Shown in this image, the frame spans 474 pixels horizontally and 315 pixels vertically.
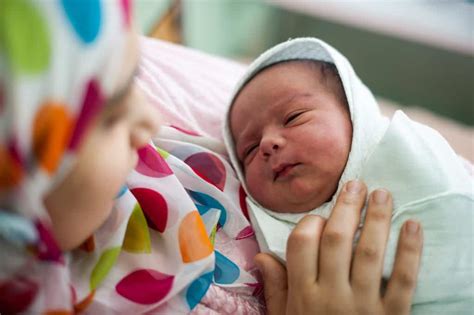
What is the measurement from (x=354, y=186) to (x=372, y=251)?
112mm

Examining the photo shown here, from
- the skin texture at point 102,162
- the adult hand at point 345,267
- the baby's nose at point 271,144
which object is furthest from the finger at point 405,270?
the skin texture at point 102,162

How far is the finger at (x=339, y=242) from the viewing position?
0.69 m

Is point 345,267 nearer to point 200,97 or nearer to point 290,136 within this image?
point 290,136

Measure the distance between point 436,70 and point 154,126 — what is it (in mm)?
1745

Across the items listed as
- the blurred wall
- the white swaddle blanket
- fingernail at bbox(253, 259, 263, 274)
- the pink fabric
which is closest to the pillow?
the pink fabric

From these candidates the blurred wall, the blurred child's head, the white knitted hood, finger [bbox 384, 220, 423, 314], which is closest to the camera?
the blurred child's head

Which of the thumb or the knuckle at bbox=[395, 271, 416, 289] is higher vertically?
the knuckle at bbox=[395, 271, 416, 289]

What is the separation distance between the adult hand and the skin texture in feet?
0.88

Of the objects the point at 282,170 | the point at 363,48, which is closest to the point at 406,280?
the point at 282,170

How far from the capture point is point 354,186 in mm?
770

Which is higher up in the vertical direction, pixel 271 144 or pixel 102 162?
pixel 102 162

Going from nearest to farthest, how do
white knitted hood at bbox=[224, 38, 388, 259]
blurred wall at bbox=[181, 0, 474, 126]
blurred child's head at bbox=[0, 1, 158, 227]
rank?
blurred child's head at bbox=[0, 1, 158, 227], white knitted hood at bbox=[224, 38, 388, 259], blurred wall at bbox=[181, 0, 474, 126]

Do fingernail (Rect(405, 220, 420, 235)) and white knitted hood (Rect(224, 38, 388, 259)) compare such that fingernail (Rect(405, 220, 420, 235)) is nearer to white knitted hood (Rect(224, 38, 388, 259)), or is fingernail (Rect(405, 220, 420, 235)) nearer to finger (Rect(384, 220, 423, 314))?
finger (Rect(384, 220, 423, 314))

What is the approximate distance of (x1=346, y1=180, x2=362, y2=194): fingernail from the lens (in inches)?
30.0
